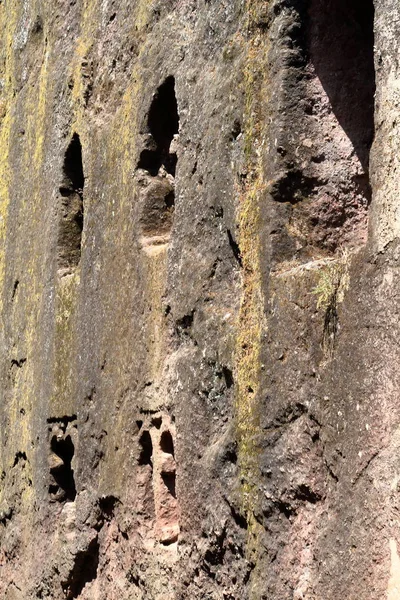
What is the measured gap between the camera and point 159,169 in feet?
16.3

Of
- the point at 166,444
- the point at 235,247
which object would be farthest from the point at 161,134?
the point at 166,444

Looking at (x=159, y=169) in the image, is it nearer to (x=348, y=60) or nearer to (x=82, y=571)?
(x=348, y=60)

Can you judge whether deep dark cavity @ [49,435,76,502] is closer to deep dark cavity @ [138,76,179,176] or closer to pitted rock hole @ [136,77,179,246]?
pitted rock hole @ [136,77,179,246]

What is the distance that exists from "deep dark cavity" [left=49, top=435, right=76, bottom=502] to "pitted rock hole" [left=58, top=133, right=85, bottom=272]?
843 mm

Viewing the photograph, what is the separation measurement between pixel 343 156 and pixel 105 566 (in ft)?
7.13

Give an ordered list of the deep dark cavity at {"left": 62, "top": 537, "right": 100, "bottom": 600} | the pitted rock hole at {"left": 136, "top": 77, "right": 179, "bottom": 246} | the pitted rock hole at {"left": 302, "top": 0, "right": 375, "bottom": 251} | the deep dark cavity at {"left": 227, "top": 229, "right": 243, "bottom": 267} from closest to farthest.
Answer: the pitted rock hole at {"left": 302, "top": 0, "right": 375, "bottom": 251}, the deep dark cavity at {"left": 227, "top": 229, "right": 243, "bottom": 267}, the pitted rock hole at {"left": 136, "top": 77, "right": 179, "bottom": 246}, the deep dark cavity at {"left": 62, "top": 537, "right": 100, "bottom": 600}

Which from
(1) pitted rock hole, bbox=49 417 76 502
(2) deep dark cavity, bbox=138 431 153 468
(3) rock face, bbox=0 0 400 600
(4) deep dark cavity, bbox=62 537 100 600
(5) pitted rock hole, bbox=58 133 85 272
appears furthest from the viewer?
(5) pitted rock hole, bbox=58 133 85 272

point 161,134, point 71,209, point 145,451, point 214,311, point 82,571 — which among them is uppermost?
point 161,134

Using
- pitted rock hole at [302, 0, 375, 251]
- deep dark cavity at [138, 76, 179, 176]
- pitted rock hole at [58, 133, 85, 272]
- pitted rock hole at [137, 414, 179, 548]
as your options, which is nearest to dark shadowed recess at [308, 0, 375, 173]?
pitted rock hole at [302, 0, 375, 251]

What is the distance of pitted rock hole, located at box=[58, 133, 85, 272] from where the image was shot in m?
5.88

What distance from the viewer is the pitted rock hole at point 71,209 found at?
5883mm

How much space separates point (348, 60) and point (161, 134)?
4.34ft

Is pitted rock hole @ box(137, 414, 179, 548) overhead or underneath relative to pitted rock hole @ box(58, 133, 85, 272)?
underneath

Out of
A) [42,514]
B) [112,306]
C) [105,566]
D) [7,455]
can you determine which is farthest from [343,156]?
[7,455]
